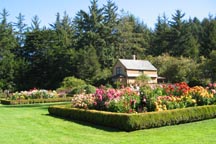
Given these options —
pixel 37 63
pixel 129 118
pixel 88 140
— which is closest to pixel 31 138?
pixel 88 140

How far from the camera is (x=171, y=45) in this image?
57.3 m

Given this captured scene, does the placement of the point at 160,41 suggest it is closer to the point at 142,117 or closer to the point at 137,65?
the point at 137,65

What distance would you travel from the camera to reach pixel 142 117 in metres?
10.2

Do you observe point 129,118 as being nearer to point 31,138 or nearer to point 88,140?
point 88,140

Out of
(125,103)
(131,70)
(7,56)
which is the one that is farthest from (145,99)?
(7,56)

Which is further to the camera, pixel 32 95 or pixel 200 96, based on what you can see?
pixel 32 95

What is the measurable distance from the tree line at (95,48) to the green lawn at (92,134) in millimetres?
29046

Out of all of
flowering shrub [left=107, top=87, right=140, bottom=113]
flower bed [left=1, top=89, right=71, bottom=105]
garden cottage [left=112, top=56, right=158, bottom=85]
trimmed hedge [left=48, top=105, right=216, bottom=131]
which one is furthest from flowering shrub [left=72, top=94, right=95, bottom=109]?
garden cottage [left=112, top=56, right=158, bottom=85]

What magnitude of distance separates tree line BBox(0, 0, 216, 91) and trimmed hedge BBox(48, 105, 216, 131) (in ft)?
87.2

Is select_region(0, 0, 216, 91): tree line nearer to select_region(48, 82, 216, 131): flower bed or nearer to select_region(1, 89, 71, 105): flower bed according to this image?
select_region(1, 89, 71, 105): flower bed

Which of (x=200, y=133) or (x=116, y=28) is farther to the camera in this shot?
(x=116, y=28)

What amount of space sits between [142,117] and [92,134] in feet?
5.92

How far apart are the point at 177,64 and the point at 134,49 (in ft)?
54.0

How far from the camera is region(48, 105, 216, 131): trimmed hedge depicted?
397 inches
